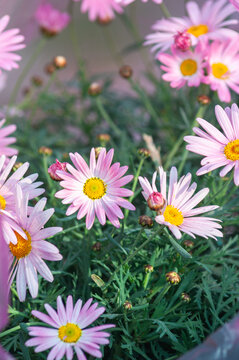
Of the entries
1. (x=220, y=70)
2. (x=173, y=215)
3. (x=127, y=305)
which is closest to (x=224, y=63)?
(x=220, y=70)

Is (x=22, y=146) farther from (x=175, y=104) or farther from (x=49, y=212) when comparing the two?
(x=49, y=212)

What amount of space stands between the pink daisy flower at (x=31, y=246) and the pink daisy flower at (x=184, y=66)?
1.04 ft

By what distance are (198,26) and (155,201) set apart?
423 mm

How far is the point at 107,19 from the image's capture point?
1.13 metres

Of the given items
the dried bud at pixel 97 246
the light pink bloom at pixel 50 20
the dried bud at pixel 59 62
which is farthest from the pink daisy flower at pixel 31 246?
the light pink bloom at pixel 50 20

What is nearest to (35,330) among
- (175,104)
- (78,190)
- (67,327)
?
(67,327)

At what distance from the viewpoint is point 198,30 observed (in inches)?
31.8

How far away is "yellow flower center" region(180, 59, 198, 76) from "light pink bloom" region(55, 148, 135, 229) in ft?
0.81

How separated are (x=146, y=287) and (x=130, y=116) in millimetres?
530

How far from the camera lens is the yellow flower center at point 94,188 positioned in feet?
1.98

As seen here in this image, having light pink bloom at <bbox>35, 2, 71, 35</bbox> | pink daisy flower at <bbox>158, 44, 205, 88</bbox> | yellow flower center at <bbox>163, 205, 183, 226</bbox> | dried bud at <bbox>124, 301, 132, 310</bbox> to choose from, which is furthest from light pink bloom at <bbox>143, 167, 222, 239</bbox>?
light pink bloom at <bbox>35, 2, 71, 35</bbox>

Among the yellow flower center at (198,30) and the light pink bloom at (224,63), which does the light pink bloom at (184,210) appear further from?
the yellow flower center at (198,30)

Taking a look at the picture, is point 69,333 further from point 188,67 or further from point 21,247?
point 188,67

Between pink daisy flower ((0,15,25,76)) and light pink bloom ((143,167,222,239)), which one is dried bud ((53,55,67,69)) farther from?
light pink bloom ((143,167,222,239))
